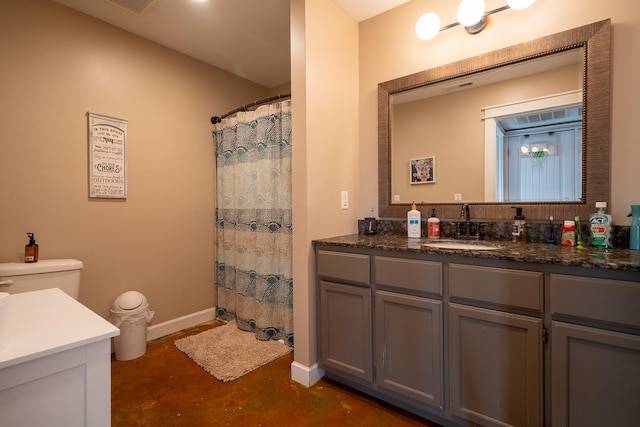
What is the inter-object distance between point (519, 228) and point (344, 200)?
1034 mm

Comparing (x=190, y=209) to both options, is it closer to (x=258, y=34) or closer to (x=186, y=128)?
(x=186, y=128)

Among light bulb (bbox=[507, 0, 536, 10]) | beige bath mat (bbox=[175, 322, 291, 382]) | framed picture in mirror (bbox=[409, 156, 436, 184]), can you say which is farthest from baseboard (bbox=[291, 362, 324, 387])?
light bulb (bbox=[507, 0, 536, 10])

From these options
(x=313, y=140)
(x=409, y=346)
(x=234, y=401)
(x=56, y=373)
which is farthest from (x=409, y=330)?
(x=56, y=373)

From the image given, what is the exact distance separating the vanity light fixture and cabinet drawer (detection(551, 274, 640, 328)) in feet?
4.58

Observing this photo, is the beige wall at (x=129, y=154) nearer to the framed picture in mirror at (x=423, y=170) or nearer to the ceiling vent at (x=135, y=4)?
the ceiling vent at (x=135, y=4)

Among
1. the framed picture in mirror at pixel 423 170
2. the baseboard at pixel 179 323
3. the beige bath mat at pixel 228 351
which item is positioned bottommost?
the beige bath mat at pixel 228 351

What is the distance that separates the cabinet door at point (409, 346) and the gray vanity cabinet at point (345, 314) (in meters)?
0.08

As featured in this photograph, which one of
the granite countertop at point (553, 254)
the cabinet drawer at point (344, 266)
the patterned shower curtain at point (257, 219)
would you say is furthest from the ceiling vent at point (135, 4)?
the granite countertop at point (553, 254)

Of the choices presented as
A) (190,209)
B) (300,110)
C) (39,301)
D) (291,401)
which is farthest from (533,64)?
(190,209)

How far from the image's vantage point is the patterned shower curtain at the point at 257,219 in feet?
7.62

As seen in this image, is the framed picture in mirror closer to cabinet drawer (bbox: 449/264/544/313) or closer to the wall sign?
cabinet drawer (bbox: 449/264/544/313)

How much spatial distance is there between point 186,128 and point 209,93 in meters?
0.44

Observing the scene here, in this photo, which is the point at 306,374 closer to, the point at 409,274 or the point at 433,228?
the point at 409,274

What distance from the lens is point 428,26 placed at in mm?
1815
